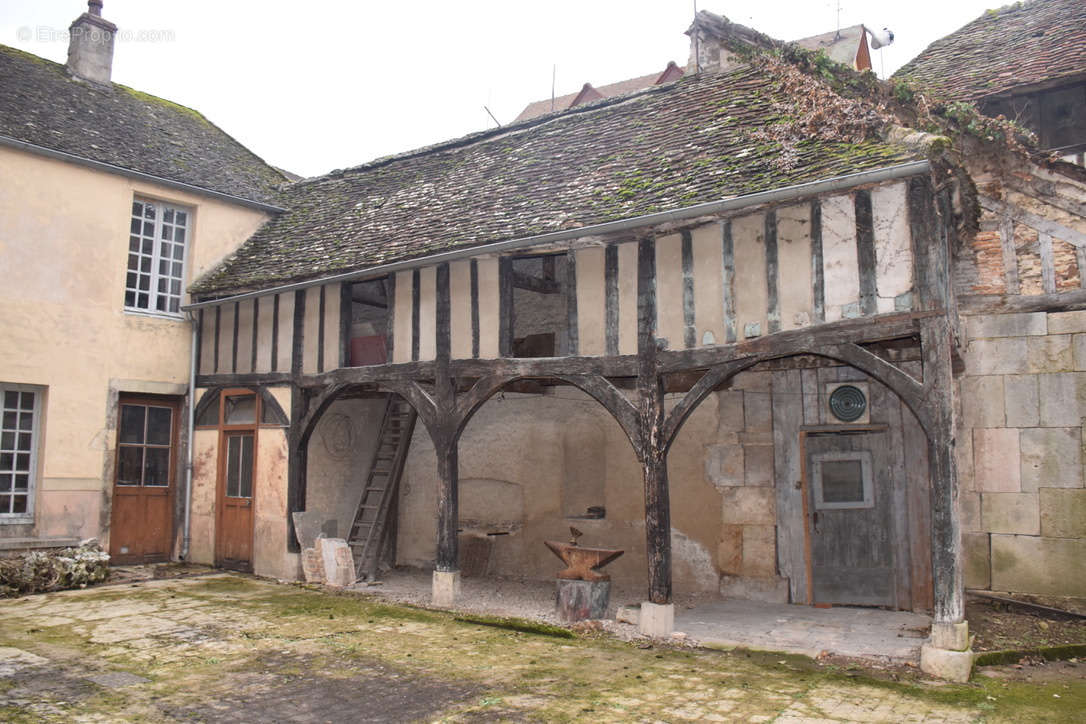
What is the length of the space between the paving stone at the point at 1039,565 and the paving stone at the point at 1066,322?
185cm

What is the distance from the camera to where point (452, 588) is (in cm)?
801

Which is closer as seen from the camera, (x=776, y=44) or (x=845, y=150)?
(x=845, y=150)

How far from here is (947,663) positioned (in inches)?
211

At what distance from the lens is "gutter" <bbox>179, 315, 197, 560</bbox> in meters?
10.5

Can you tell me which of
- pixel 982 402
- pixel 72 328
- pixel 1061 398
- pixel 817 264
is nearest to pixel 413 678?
pixel 817 264

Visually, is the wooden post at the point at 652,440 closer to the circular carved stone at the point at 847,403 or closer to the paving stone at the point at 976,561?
the circular carved stone at the point at 847,403

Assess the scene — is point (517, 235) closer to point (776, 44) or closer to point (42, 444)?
point (776, 44)

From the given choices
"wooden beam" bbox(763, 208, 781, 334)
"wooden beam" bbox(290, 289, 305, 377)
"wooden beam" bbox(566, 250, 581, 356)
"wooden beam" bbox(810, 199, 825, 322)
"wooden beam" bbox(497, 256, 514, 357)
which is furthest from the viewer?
"wooden beam" bbox(290, 289, 305, 377)

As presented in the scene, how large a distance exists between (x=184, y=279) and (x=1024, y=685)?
1019 centimetres

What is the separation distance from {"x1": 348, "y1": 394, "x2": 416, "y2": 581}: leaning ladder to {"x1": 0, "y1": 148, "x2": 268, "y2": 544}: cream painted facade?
8.26ft

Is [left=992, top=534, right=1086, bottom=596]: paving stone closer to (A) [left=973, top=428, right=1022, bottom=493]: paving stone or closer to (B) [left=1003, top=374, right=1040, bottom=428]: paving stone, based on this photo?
(A) [left=973, top=428, right=1022, bottom=493]: paving stone

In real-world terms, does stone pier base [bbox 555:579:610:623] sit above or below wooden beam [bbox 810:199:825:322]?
below

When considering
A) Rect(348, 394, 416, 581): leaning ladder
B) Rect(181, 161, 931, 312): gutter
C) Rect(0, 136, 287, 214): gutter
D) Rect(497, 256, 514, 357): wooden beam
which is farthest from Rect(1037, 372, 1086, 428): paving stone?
Rect(0, 136, 287, 214): gutter

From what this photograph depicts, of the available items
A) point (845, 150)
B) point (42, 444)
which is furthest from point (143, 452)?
point (845, 150)
